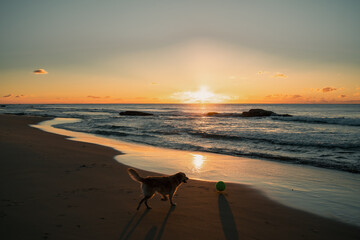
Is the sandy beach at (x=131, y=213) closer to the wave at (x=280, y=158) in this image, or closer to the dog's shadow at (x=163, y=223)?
the dog's shadow at (x=163, y=223)

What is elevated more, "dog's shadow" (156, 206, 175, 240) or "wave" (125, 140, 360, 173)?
"dog's shadow" (156, 206, 175, 240)

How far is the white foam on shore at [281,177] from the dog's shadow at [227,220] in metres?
1.60

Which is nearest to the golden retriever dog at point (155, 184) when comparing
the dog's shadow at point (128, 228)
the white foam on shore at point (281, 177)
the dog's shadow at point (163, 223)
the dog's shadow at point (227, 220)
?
the dog's shadow at point (163, 223)

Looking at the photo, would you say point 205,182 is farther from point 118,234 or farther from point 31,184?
point 31,184

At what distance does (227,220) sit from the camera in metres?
4.74

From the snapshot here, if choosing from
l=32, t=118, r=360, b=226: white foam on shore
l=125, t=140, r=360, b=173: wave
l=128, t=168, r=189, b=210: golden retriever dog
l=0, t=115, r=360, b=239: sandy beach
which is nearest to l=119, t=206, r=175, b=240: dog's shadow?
l=0, t=115, r=360, b=239: sandy beach

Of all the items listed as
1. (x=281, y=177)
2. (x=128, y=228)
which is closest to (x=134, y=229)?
(x=128, y=228)

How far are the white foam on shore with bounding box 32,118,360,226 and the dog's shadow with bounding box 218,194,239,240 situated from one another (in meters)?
1.60

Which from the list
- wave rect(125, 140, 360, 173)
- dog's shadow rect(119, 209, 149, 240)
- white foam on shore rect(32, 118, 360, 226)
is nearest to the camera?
dog's shadow rect(119, 209, 149, 240)

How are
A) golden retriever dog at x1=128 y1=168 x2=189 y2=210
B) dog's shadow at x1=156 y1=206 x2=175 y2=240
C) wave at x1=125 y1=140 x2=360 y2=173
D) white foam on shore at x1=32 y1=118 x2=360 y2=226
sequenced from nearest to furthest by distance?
dog's shadow at x1=156 y1=206 x2=175 y2=240 < golden retriever dog at x1=128 y1=168 x2=189 y2=210 < white foam on shore at x1=32 y1=118 x2=360 y2=226 < wave at x1=125 y1=140 x2=360 y2=173

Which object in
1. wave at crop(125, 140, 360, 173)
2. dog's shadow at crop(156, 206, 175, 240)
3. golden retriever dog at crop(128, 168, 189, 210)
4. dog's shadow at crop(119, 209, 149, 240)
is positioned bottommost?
wave at crop(125, 140, 360, 173)

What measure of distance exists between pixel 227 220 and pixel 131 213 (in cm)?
208

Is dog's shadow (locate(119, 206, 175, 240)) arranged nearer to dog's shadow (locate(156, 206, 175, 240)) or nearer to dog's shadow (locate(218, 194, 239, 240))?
dog's shadow (locate(156, 206, 175, 240))

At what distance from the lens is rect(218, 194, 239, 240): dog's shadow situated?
13.7ft
